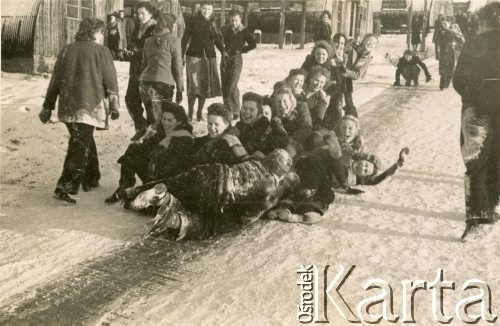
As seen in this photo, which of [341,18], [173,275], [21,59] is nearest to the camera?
[173,275]

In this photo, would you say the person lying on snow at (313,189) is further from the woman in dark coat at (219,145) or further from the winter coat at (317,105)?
the winter coat at (317,105)

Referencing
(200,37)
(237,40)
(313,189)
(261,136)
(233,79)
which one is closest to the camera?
(313,189)

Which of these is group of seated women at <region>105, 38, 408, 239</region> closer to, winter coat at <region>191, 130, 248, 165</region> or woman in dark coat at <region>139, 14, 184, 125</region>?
winter coat at <region>191, 130, 248, 165</region>

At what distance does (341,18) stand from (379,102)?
8.89m

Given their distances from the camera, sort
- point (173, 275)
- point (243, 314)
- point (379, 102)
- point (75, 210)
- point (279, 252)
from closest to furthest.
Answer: point (243, 314) → point (173, 275) → point (279, 252) → point (75, 210) → point (379, 102)

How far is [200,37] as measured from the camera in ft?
21.9

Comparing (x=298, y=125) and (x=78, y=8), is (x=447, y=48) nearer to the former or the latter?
(x=298, y=125)

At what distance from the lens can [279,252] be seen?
10.6 feet

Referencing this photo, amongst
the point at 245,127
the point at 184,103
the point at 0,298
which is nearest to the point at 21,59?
the point at 184,103

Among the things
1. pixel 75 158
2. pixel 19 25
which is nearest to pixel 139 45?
pixel 75 158

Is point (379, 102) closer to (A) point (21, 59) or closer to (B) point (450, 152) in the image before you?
(B) point (450, 152)

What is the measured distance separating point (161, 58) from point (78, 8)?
5686mm

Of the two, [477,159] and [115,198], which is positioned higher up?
[477,159]

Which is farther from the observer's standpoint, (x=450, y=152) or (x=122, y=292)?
(x=450, y=152)
